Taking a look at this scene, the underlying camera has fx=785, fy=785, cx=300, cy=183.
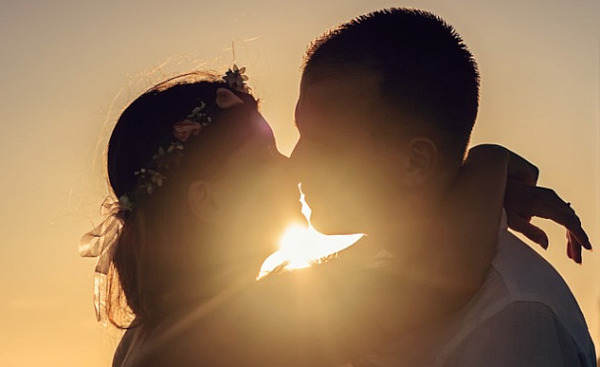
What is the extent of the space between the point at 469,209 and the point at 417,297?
579 millimetres

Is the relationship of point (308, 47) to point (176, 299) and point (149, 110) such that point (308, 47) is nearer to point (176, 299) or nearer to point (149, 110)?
point (149, 110)

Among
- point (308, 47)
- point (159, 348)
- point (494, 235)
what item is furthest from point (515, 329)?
point (308, 47)

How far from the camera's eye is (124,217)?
508 cm

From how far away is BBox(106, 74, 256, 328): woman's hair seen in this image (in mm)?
5027

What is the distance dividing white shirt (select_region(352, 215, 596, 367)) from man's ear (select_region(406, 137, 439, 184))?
725 millimetres

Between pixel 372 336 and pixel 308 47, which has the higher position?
pixel 308 47

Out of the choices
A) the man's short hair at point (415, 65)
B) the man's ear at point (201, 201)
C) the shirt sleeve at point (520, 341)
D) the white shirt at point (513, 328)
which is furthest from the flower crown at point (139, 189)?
the shirt sleeve at point (520, 341)

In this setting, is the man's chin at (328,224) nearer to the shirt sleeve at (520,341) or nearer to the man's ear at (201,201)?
the man's ear at (201,201)

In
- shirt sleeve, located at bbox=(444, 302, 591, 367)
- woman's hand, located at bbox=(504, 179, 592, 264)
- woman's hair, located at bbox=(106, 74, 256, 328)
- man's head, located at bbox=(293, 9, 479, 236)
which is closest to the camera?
shirt sleeve, located at bbox=(444, 302, 591, 367)

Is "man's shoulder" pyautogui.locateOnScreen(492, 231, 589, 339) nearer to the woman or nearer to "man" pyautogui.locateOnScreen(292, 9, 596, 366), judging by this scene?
"man" pyautogui.locateOnScreen(292, 9, 596, 366)

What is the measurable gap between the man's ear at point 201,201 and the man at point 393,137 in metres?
0.69

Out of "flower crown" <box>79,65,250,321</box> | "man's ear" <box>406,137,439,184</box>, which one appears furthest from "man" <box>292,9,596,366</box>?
"flower crown" <box>79,65,250,321</box>

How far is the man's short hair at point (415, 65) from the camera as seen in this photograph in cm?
491

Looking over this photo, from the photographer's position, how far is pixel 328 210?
5.52 metres
